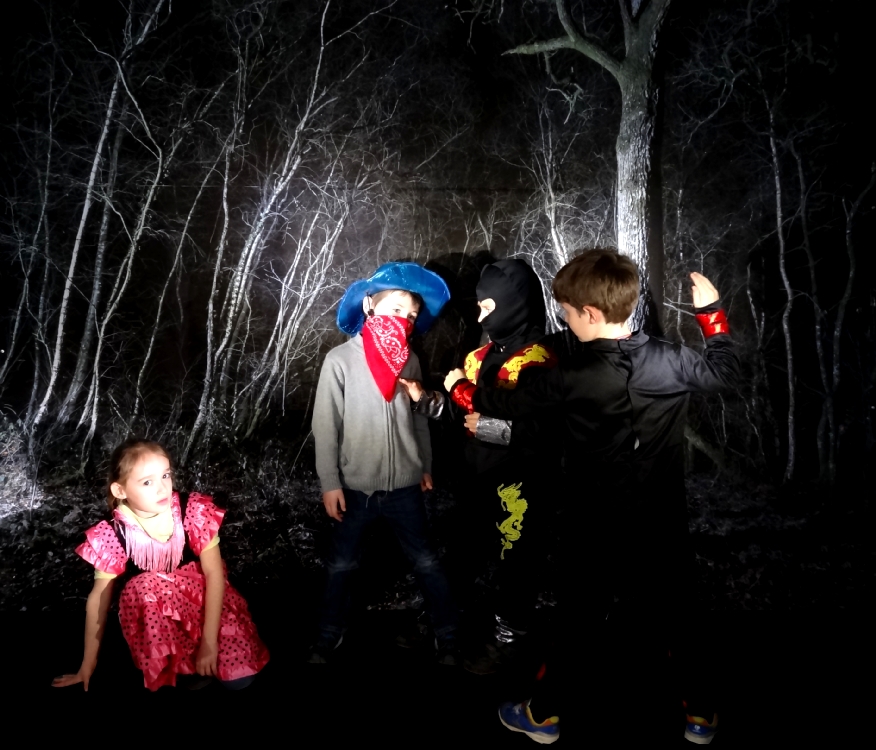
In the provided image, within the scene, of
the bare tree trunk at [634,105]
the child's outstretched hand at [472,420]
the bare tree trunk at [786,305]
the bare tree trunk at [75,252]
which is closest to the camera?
the child's outstretched hand at [472,420]

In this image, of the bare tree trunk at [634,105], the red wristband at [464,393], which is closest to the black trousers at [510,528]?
the red wristband at [464,393]

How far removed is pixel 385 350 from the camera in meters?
3.15

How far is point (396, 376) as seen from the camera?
3.16 meters

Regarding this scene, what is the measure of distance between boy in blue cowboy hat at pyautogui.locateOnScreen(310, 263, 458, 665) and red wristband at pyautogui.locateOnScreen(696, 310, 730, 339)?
144 cm

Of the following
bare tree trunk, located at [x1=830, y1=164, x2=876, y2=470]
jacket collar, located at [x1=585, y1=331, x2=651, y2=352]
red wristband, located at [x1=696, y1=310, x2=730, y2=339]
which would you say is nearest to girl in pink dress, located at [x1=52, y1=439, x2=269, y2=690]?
jacket collar, located at [x1=585, y1=331, x2=651, y2=352]

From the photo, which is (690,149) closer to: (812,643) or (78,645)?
(812,643)

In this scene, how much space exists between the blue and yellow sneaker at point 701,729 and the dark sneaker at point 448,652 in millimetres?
1162

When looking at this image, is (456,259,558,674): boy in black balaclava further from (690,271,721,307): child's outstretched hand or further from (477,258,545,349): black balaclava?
(690,271,721,307): child's outstretched hand

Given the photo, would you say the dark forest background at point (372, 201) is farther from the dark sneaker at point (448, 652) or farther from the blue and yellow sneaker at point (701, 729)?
the blue and yellow sneaker at point (701, 729)

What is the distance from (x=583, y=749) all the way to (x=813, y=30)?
4801mm

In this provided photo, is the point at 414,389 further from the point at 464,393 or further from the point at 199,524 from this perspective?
the point at 199,524

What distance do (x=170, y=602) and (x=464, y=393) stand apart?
165 centimetres

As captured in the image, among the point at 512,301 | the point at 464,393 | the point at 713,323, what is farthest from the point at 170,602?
the point at 713,323

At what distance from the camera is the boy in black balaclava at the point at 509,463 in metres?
3.08
